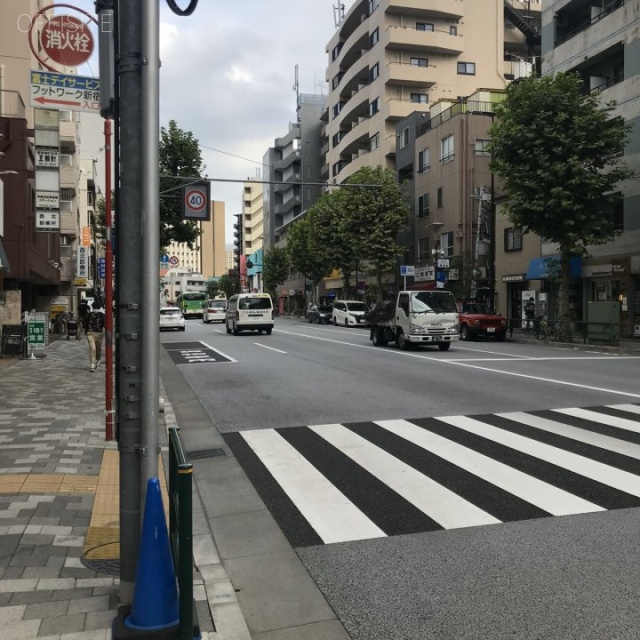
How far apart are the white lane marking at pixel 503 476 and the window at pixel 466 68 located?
52837 millimetres

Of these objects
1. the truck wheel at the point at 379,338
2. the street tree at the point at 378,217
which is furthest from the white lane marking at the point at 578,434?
the street tree at the point at 378,217

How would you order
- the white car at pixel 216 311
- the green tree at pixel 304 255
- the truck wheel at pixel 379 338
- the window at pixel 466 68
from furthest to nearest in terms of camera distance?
the green tree at pixel 304 255 < the window at pixel 466 68 < the white car at pixel 216 311 < the truck wheel at pixel 379 338

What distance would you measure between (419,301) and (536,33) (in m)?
41.9

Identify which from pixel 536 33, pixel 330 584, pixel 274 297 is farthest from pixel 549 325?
pixel 274 297

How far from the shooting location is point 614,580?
11.9ft

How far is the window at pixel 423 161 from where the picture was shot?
4628 cm

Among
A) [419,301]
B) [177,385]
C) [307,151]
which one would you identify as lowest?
[177,385]

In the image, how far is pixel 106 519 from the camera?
463 centimetres

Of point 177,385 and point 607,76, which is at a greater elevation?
point 607,76

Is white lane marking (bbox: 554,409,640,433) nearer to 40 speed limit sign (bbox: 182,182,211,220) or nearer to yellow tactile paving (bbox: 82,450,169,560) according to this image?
yellow tactile paving (bbox: 82,450,169,560)

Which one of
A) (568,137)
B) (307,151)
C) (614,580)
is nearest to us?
(614,580)

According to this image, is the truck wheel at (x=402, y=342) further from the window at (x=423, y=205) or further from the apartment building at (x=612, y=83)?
the window at (x=423, y=205)

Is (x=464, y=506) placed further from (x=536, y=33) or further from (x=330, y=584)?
(x=536, y=33)

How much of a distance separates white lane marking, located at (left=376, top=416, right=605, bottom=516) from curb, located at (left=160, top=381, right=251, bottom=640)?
2524 mm
